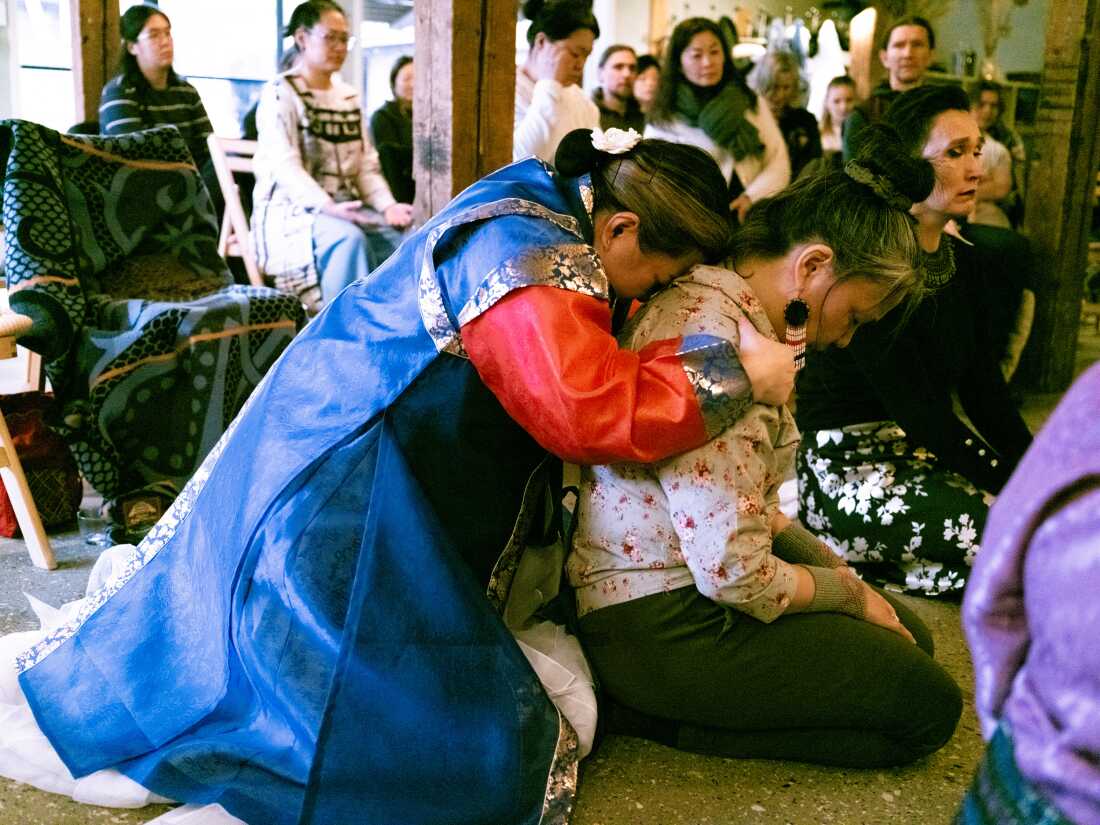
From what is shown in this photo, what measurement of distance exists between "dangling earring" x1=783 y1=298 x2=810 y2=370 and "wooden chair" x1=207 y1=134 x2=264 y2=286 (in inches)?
121

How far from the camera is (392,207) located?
3896 millimetres

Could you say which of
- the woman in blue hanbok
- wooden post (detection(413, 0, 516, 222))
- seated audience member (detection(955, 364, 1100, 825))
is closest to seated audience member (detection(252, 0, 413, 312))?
wooden post (detection(413, 0, 516, 222))

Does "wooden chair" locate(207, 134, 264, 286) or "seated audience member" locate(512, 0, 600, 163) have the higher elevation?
"seated audience member" locate(512, 0, 600, 163)

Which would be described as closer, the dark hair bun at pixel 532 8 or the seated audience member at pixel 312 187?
the seated audience member at pixel 312 187

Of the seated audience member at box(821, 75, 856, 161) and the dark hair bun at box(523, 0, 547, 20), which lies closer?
the dark hair bun at box(523, 0, 547, 20)

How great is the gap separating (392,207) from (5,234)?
1262 mm

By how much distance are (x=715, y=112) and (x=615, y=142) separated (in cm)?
274

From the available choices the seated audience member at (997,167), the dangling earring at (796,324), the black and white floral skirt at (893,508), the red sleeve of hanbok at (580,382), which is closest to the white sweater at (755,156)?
the seated audience member at (997,167)

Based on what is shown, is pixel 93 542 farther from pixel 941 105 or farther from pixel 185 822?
pixel 941 105

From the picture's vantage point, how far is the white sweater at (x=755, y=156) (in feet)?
14.3

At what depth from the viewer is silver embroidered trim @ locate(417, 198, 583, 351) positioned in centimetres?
160

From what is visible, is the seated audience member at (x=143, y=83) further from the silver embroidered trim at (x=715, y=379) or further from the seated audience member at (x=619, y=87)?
the silver embroidered trim at (x=715, y=379)

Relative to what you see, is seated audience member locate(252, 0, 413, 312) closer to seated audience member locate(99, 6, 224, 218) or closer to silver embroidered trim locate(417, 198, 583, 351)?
seated audience member locate(99, 6, 224, 218)

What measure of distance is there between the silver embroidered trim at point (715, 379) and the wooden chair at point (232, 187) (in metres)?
3.19
